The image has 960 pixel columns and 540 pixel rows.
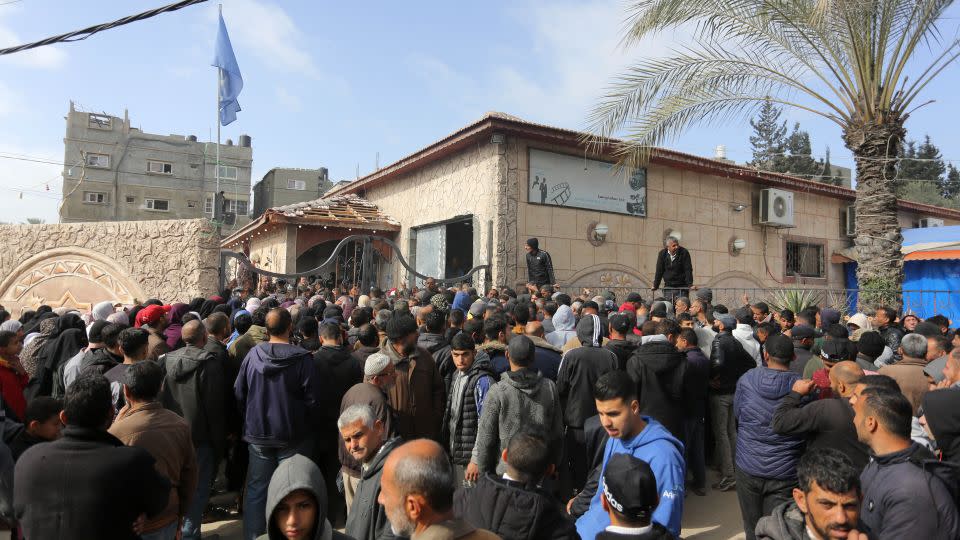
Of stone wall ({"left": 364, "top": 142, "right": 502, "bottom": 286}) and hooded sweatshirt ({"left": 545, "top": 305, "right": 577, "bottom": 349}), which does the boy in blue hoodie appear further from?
stone wall ({"left": 364, "top": 142, "right": 502, "bottom": 286})

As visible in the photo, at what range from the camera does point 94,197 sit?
38875mm

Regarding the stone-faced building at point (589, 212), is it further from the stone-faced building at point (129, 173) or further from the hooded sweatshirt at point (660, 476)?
the stone-faced building at point (129, 173)

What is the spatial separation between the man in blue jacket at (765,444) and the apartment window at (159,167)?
44.0m

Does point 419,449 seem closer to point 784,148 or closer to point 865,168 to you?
point 865,168

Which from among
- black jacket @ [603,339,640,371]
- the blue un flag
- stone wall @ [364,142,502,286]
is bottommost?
black jacket @ [603,339,640,371]

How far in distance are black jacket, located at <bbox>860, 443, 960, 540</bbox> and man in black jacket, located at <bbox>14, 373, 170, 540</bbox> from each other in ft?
10.3

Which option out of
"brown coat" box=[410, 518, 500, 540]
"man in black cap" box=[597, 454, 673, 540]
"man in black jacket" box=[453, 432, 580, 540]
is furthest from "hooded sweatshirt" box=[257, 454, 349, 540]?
"man in black cap" box=[597, 454, 673, 540]

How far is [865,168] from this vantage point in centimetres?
906

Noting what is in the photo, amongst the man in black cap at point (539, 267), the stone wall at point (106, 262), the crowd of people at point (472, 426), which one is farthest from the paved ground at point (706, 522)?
the stone wall at point (106, 262)

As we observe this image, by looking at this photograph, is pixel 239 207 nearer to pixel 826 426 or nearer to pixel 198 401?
pixel 198 401

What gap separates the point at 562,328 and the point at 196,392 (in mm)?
3515

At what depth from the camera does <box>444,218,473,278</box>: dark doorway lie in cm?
1432

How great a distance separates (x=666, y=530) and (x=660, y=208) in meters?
11.6

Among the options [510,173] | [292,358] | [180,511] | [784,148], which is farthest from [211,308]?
[784,148]
